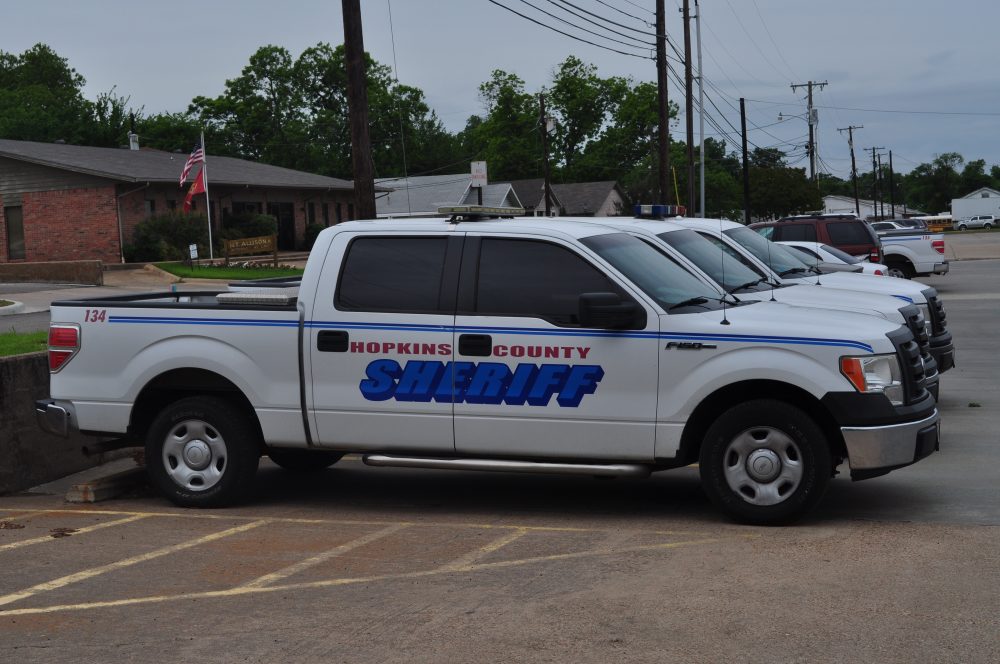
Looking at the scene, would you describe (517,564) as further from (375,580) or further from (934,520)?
(934,520)

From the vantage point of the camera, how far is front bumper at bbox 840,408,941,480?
7.36 metres

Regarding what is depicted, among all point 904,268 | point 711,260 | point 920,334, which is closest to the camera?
point 920,334

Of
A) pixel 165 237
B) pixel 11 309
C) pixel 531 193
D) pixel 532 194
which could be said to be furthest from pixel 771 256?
pixel 531 193

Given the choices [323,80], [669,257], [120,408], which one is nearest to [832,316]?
[669,257]

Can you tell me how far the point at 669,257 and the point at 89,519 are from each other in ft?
14.8

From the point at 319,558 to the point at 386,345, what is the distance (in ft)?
5.34

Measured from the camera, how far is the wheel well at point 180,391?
8.65 m

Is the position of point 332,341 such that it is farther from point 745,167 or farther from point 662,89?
point 745,167

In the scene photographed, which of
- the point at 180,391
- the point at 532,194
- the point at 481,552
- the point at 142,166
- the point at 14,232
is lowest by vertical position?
the point at 481,552

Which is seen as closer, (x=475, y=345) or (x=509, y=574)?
(x=509, y=574)

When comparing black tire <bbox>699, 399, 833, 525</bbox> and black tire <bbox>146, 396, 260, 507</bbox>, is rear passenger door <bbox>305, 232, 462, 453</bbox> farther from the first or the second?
black tire <bbox>699, 399, 833, 525</bbox>

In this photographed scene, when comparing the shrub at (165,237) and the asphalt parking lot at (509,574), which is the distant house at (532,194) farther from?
the asphalt parking lot at (509,574)

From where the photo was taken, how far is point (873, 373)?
24.3 feet

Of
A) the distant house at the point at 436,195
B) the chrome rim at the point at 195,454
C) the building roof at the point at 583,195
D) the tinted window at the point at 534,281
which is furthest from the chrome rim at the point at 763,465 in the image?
the building roof at the point at 583,195
